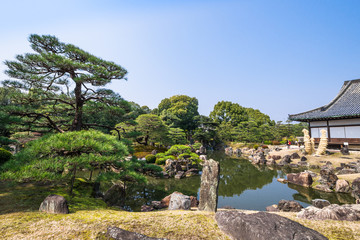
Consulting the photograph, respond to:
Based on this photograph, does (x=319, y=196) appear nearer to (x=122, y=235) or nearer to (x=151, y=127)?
(x=122, y=235)

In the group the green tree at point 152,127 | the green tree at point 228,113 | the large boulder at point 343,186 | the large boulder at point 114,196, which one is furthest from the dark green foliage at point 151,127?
the green tree at point 228,113

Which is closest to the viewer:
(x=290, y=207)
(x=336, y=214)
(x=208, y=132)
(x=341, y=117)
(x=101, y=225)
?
(x=101, y=225)

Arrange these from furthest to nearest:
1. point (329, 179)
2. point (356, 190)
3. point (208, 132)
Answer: point (208, 132) < point (329, 179) < point (356, 190)

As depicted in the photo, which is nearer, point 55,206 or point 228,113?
point 55,206

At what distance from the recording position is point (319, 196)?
8172mm

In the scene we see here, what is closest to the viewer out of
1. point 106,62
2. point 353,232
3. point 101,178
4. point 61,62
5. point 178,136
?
point 353,232

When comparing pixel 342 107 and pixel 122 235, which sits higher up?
pixel 342 107

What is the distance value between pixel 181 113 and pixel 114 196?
2960 centimetres

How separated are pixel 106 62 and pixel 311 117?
63.5 ft

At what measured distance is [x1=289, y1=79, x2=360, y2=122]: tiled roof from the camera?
15367 mm

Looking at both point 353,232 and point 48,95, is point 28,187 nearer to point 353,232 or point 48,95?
point 48,95

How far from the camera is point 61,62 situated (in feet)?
18.0

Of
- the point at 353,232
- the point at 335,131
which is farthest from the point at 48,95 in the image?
the point at 335,131

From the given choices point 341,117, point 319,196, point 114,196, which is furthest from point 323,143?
point 114,196
